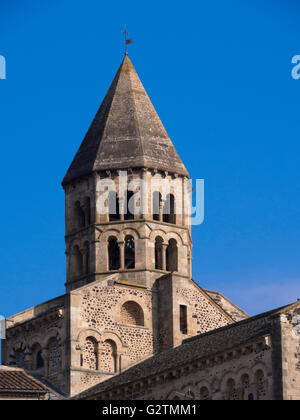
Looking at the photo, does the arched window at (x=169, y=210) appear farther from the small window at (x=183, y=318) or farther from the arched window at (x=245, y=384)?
the arched window at (x=245, y=384)

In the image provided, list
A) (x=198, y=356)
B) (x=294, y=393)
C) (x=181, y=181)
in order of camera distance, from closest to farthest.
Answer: (x=294, y=393) → (x=198, y=356) → (x=181, y=181)

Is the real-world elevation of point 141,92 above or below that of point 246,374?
above

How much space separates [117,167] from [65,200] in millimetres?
4044

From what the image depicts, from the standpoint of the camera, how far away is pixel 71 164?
213 ft

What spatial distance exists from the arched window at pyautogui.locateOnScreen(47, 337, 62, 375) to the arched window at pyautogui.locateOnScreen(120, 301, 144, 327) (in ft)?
12.0

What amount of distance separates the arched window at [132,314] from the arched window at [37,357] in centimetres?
445

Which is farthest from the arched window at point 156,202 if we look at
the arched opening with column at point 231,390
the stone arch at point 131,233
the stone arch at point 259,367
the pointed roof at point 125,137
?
the stone arch at point 259,367

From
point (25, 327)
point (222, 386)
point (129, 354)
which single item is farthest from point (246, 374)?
point (25, 327)

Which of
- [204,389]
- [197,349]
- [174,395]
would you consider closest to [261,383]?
[204,389]

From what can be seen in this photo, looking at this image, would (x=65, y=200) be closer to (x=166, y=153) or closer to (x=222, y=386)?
(x=166, y=153)

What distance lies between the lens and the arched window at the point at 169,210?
62.7 m

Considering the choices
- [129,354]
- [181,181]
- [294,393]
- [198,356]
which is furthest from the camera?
[181,181]

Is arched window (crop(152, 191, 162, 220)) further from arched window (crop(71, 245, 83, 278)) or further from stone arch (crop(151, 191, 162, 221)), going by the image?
arched window (crop(71, 245, 83, 278))

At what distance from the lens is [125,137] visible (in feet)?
208
